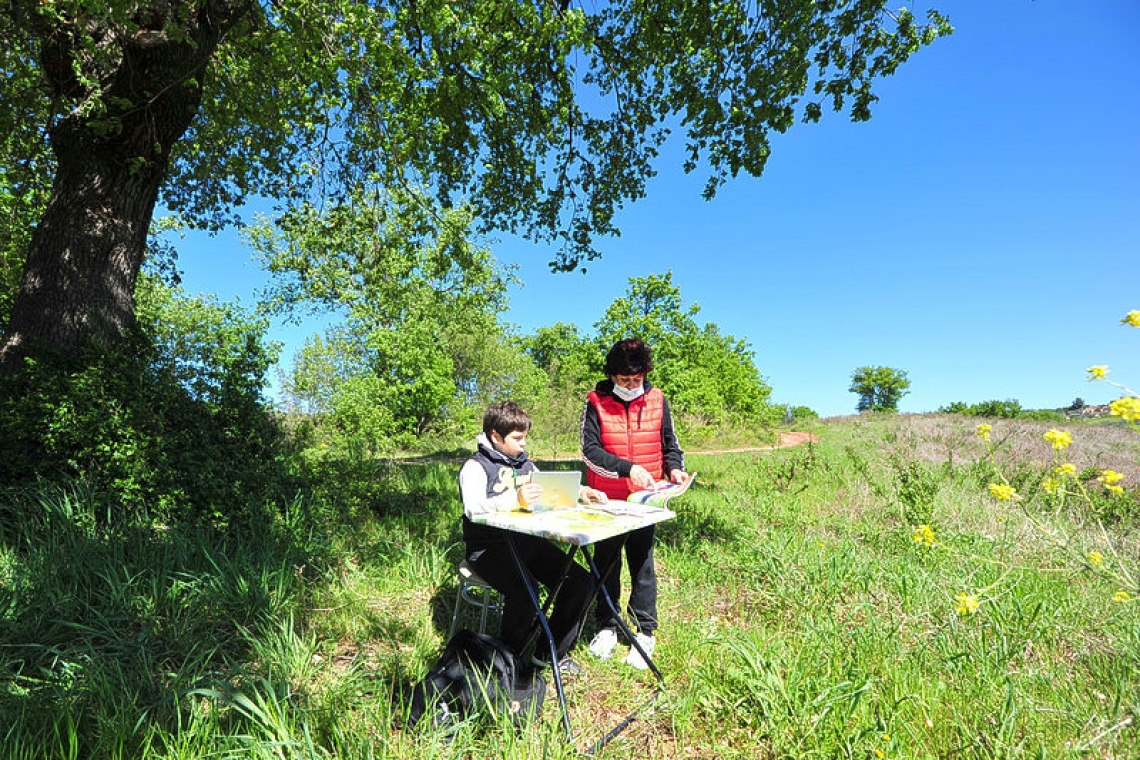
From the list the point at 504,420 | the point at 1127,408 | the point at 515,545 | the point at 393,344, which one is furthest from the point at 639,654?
the point at 393,344

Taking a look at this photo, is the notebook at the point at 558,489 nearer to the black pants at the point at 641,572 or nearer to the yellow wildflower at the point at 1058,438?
the black pants at the point at 641,572

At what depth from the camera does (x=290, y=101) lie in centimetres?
604

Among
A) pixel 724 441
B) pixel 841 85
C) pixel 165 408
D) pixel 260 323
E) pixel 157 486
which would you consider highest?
pixel 841 85

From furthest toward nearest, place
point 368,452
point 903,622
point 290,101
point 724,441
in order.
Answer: point 724,441 < point 368,452 < point 290,101 < point 903,622

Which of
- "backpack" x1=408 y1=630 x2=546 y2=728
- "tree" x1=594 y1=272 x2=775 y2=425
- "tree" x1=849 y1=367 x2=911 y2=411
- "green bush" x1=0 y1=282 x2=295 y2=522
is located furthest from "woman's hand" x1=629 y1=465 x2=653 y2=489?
"tree" x1=849 y1=367 x2=911 y2=411

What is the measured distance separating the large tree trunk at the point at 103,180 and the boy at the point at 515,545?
153 inches

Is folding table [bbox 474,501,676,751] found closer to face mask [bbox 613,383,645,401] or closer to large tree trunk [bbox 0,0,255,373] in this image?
face mask [bbox 613,383,645,401]

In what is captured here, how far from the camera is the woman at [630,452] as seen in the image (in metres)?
3.00

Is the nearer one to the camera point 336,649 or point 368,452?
point 336,649

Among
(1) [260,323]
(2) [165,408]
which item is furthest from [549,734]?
(1) [260,323]

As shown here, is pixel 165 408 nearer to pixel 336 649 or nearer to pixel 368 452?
pixel 336 649

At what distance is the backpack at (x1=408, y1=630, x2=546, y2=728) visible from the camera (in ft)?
7.03

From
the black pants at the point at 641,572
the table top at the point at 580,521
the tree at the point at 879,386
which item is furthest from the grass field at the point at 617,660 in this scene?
the tree at the point at 879,386

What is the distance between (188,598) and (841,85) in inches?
283
